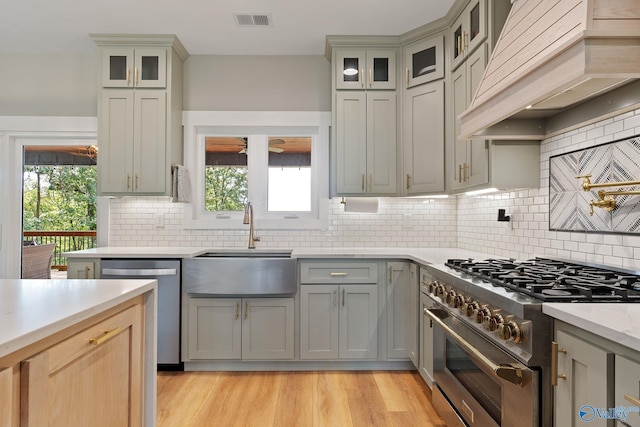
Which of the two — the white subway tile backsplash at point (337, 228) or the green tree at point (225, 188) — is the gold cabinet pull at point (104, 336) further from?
the green tree at point (225, 188)

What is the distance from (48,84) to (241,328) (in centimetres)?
291

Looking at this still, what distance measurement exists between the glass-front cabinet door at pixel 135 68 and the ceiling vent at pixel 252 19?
76 centimetres

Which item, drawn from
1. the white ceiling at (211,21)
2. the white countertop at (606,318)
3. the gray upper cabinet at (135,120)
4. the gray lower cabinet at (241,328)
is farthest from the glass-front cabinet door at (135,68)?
the white countertop at (606,318)

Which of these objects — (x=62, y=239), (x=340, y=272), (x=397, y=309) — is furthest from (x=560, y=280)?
(x=62, y=239)

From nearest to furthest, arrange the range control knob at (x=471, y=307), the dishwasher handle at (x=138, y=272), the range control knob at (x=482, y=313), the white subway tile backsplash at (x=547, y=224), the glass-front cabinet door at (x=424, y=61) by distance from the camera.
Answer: the range control knob at (x=482, y=313) → the range control knob at (x=471, y=307) → the white subway tile backsplash at (x=547, y=224) → the dishwasher handle at (x=138, y=272) → the glass-front cabinet door at (x=424, y=61)

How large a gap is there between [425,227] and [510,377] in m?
2.37

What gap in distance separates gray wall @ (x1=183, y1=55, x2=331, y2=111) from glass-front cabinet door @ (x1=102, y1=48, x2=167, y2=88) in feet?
1.16

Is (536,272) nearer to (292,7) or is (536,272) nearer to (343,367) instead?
(343,367)

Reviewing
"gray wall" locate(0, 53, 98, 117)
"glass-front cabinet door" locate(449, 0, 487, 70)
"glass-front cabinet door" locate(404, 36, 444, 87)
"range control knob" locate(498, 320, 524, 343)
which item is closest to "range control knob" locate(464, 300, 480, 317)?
"range control knob" locate(498, 320, 524, 343)

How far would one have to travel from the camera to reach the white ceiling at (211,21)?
9.44ft

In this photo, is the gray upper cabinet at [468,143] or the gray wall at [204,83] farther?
the gray wall at [204,83]

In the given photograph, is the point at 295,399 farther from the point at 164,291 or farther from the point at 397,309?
the point at 164,291

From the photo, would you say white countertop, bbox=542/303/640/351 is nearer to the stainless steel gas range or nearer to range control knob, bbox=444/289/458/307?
the stainless steel gas range

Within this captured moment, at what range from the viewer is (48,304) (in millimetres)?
1184
